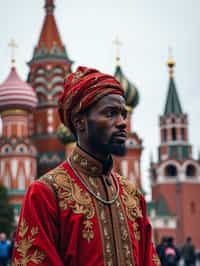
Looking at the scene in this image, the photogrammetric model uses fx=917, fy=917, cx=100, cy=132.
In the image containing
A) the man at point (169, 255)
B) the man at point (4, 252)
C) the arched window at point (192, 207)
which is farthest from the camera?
the arched window at point (192, 207)

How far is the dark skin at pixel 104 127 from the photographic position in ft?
12.3

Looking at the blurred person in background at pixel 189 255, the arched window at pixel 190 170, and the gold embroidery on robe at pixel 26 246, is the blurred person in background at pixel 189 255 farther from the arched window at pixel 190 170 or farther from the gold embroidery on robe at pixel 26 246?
the arched window at pixel 190 170

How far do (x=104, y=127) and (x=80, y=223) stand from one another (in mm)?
404

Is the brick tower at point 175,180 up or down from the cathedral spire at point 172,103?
down

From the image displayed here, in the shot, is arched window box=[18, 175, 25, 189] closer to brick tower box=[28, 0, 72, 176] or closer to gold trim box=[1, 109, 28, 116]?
brick tower box=[28, 0, 72, 176]

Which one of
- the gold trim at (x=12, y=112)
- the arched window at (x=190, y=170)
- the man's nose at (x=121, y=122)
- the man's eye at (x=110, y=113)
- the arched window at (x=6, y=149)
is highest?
the gold trim at (x=12, y=112)

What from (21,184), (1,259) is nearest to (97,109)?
(1,259)

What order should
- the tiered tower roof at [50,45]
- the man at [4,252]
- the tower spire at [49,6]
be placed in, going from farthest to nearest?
1. the tower spire at [49,6]
2. the tiered tower roof at [50,45]
3. the man at [4,252]

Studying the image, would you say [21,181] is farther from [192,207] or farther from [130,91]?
[192,207]

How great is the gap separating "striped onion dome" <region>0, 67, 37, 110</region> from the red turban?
49677 millimetres

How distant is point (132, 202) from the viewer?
3.96 meters

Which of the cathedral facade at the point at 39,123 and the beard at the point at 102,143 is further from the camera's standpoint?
the cathedral facade at the point at 39,123

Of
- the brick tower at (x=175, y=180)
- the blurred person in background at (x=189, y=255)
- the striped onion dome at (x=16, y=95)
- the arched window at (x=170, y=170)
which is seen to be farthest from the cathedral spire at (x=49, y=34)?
the blurred person in background at (x=189, y=255)

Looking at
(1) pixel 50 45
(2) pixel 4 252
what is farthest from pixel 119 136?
(1) pixel 50 45
